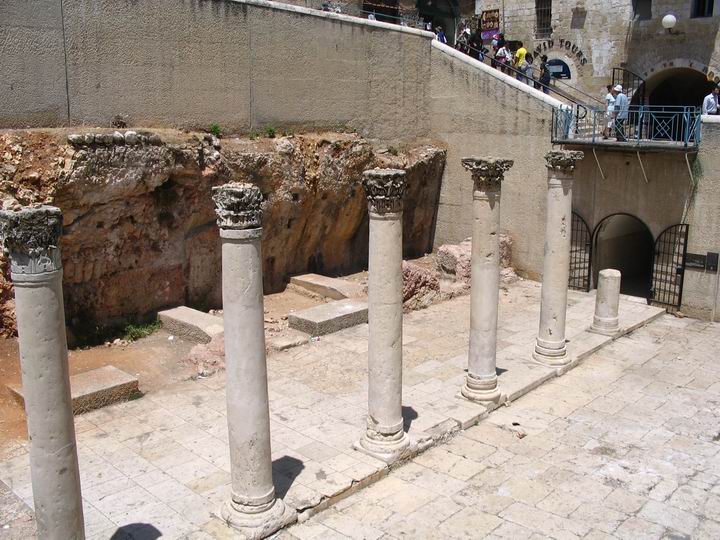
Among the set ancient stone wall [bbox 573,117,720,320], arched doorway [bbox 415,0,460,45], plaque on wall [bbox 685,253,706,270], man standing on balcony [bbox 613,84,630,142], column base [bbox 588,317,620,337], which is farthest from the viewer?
arched doorway [bbox 415,0,460,45]

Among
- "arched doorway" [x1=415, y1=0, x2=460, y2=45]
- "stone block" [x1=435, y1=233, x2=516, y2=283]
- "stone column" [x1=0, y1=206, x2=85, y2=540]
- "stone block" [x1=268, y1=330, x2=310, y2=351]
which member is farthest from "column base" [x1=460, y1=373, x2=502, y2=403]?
"arched doorway" [x1=415, y1=0, x2=460, y2=45]

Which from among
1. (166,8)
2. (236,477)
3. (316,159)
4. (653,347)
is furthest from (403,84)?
(236,477)

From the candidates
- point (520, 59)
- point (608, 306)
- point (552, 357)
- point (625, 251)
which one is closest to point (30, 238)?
point (552, 357)

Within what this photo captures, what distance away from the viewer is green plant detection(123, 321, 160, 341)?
14.3m

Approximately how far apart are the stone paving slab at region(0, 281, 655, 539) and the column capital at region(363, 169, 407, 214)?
3.34 meters

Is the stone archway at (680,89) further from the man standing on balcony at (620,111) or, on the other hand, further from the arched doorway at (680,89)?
the man standing on balcony at (620,111)

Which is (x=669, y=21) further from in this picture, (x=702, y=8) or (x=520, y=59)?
(x=520, y=59)

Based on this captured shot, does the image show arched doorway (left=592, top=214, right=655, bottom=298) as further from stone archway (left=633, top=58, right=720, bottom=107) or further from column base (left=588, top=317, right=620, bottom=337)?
stone archway (left=633, top=58, right=720, bottom=107)

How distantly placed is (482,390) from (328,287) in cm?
642

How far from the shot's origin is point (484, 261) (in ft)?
36.8

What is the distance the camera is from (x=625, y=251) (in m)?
20.0

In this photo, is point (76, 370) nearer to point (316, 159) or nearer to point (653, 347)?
point (316, 159)

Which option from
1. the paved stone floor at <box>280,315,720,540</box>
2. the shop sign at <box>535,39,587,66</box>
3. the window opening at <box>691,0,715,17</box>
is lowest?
the paved stone floor at <box>280,315,720,540</box>

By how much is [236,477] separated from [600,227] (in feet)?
44.0
